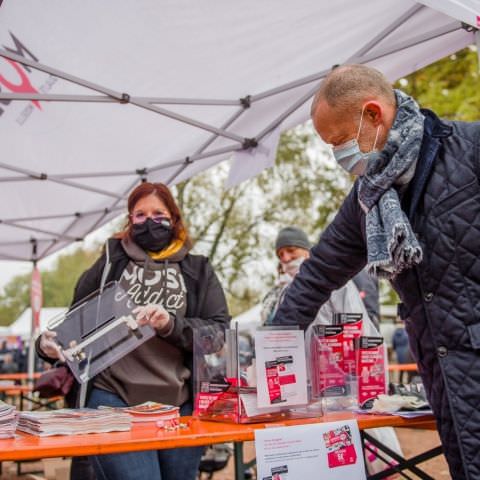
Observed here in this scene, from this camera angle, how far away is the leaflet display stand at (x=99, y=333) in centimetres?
247

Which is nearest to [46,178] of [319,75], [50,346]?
[319,75]

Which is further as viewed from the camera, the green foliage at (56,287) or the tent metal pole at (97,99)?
the green foliage at (56,287)

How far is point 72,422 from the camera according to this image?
Answer: 199 centimetres

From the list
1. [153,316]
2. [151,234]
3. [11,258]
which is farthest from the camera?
[11,258]

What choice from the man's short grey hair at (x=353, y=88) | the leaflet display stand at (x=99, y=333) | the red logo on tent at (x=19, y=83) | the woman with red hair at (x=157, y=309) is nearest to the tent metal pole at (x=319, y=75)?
the woman with red hair at (x=157, y=309)

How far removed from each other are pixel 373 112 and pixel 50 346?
1552 millimetres

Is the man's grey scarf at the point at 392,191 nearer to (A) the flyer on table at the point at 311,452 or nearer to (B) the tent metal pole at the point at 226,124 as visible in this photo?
(A) the flyer on table at the point at 311,452

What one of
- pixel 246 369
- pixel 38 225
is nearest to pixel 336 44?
pixel 246 369

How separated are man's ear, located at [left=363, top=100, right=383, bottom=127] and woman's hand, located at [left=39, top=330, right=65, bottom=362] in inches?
59.6

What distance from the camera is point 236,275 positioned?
→ 1794 centimetres

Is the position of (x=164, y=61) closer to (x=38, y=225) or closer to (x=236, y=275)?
(x=38, y=225)

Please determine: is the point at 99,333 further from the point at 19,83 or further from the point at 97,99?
the point at 19,83

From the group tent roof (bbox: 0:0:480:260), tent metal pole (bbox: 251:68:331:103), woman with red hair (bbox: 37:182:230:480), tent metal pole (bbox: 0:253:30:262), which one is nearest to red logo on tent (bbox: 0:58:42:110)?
tent roof (bbox: 0:0:480:260)

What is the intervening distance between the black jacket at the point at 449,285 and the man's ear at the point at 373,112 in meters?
0.15
